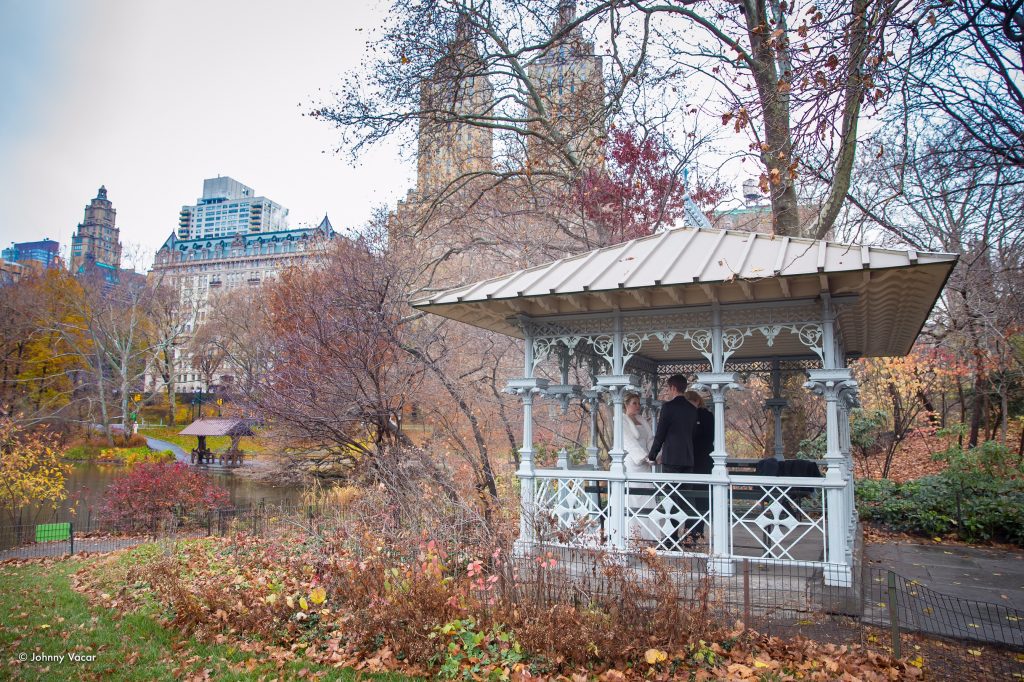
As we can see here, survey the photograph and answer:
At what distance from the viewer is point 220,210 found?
16200 cm

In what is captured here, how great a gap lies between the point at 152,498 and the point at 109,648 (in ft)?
37.0

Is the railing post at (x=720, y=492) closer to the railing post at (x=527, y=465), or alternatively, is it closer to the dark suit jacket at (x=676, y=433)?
the dark suit jacket at (x=676, y=433)

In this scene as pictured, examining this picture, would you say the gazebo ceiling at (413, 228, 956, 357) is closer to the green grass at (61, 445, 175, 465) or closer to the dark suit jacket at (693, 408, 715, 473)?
the dark suit jacket at (693, 408, 715, 473)

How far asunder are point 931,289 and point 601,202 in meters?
8.15

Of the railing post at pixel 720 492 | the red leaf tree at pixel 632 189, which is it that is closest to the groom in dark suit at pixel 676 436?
the railing post at pixel 720 492

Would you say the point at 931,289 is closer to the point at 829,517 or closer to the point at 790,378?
the point at 829,517

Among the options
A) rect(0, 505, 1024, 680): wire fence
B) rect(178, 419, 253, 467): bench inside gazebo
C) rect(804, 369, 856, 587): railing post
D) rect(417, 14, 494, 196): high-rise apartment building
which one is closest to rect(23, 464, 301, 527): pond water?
rect(178, 419, 253, 467): bench inside gazebo

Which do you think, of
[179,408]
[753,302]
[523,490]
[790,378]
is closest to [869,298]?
[753,302]

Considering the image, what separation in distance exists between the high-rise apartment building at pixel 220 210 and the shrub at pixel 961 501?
145 m

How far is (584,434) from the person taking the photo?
20688 millimetres

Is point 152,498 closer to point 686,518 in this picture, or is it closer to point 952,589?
point 686,518

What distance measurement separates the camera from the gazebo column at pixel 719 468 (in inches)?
262

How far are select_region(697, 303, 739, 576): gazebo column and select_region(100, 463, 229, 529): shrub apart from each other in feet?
42.0

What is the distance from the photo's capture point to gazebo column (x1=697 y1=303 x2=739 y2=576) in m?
6.65
